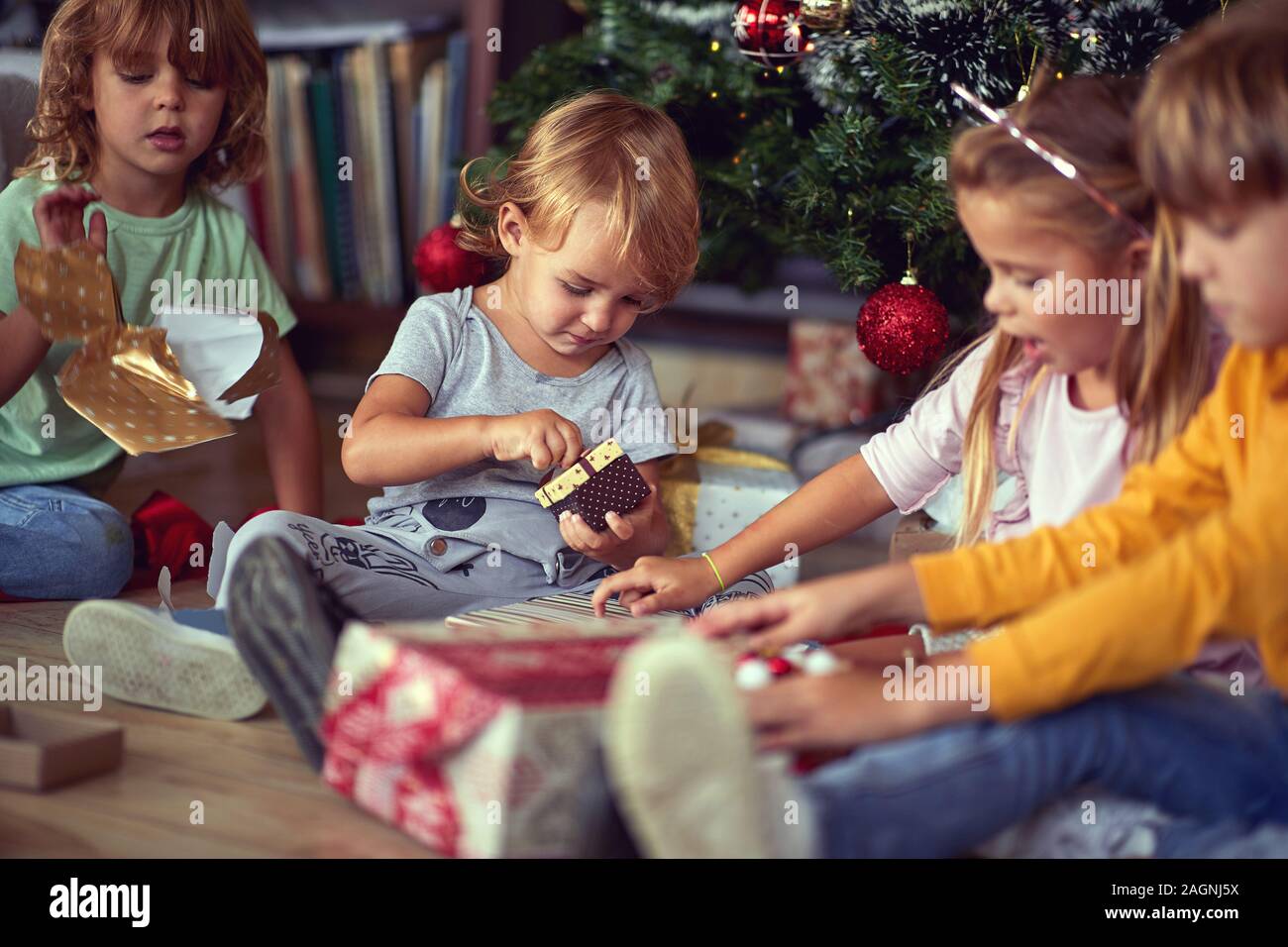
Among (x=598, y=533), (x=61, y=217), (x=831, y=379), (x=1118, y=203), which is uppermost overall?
(x=1118, y=203)

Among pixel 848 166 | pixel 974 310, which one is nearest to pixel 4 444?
pixel 848 166

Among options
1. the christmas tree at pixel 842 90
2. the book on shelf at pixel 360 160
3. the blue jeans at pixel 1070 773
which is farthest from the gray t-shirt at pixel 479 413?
the book on shelf at pixel 360 160

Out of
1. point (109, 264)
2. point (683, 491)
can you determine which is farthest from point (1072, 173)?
point (109, 264)

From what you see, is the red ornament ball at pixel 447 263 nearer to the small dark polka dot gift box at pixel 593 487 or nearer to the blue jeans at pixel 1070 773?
the small dark polka dot gift box at pixel 593 487

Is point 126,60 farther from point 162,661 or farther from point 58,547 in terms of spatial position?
point 162,661

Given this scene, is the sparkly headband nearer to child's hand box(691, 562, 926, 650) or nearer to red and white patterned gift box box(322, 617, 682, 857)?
child's hand box(691, 562, 926, 650)

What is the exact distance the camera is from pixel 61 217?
1345 mm

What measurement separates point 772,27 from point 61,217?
772mm

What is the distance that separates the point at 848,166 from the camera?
1.43 meters

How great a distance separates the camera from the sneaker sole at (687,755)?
26.7 inches

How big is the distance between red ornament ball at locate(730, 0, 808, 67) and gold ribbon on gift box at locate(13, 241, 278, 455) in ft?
2.24

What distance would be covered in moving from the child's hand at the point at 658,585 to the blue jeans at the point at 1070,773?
28 cm

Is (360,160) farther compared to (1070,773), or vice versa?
(360,160)
